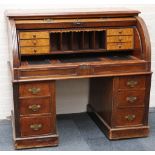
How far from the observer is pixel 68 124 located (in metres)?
3.00

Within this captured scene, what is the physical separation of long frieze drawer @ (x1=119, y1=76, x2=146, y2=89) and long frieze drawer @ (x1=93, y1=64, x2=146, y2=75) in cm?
7

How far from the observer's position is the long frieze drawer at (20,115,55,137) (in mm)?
2465

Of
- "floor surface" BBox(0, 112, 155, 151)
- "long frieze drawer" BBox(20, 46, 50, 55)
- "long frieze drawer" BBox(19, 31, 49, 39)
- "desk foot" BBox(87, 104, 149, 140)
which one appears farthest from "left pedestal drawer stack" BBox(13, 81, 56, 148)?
"desk foot" BBox(87, 104, 149, 140)

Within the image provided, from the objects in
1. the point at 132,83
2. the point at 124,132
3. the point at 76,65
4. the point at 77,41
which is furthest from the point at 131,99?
the point at 77,41

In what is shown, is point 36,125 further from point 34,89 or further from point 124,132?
point 124,132

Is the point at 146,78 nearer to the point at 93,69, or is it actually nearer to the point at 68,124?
the point at 93,69

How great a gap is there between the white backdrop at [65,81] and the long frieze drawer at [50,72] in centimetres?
66

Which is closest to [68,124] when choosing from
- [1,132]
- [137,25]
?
[1,132]

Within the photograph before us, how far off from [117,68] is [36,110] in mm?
731

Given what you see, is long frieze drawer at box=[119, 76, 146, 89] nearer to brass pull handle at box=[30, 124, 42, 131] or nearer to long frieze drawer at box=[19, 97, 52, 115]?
long frieze drawer at box=[19, 97, 52, 115]

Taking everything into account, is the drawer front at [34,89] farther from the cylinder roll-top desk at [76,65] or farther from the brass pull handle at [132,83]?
the brass pull handle at [132,83]

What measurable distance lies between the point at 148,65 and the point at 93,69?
0.46 meters

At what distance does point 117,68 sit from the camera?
2.49 meters

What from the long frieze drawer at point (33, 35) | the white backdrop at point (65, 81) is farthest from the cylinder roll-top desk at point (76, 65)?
the white backdrop at point (65, 81)
